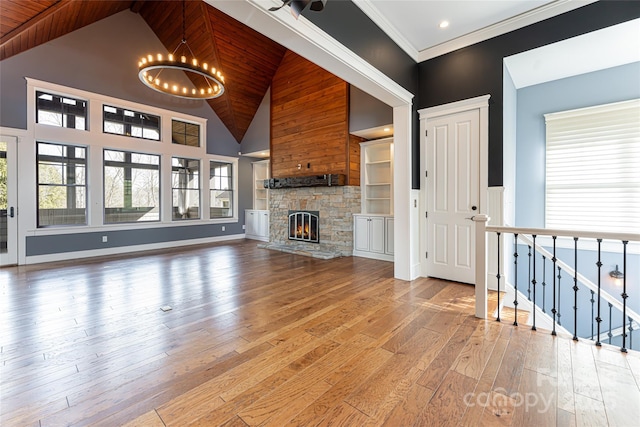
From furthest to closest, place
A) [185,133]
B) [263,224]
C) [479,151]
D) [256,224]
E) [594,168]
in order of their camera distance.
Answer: [256,224]
[263,224]
[185,133]
[594,168]
[479,151]

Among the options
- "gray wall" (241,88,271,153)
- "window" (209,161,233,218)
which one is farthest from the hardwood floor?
"gray wall" (241,88,271,153)

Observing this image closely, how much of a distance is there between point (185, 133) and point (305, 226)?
14.0 ft

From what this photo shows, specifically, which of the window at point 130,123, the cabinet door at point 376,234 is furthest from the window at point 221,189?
the cabinet door at point 376,234

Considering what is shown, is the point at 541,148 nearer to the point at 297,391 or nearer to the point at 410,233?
the point at 410,233

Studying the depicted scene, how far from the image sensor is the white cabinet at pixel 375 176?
609cm

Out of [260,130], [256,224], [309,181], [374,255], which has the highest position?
[260,130]

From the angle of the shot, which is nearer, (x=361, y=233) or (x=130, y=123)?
(x=361, y=233)

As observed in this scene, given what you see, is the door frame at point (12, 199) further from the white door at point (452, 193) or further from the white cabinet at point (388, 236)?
the white door at point (452, 193)

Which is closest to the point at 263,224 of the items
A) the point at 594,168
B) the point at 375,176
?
the point at 375,176

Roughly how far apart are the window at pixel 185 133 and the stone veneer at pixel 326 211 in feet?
9.37

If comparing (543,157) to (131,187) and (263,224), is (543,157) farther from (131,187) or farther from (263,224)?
(131,187)

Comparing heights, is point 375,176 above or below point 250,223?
above

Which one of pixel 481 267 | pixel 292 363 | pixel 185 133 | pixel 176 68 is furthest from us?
pixel 185 133

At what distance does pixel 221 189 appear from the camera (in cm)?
843
